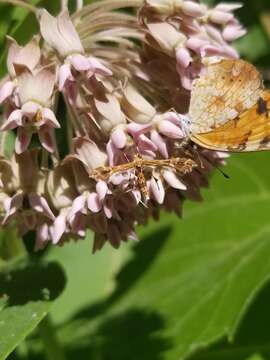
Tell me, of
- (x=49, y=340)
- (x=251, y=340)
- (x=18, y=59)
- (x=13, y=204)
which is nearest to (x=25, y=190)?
(x=13, y=204)

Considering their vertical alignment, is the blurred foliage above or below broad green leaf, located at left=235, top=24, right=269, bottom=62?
below

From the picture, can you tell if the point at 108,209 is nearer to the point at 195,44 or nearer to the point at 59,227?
the point at 59,227

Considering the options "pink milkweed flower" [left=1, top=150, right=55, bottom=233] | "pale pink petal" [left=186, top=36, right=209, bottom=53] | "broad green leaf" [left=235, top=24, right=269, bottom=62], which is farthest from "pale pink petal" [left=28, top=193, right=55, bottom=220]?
"broad green leaf" [left=235, top=24, right=269, bottom=62]

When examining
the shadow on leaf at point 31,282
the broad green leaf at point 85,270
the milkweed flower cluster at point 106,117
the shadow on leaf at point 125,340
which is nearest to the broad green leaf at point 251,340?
the shadow on leaf at point 125,340

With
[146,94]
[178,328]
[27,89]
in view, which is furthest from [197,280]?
[27,89]

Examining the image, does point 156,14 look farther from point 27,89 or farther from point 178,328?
point 178,328

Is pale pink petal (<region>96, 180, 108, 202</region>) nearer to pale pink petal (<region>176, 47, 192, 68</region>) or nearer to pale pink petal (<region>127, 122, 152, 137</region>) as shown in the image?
pale pink petal (<region>127, 122, 152, 137</region>)
